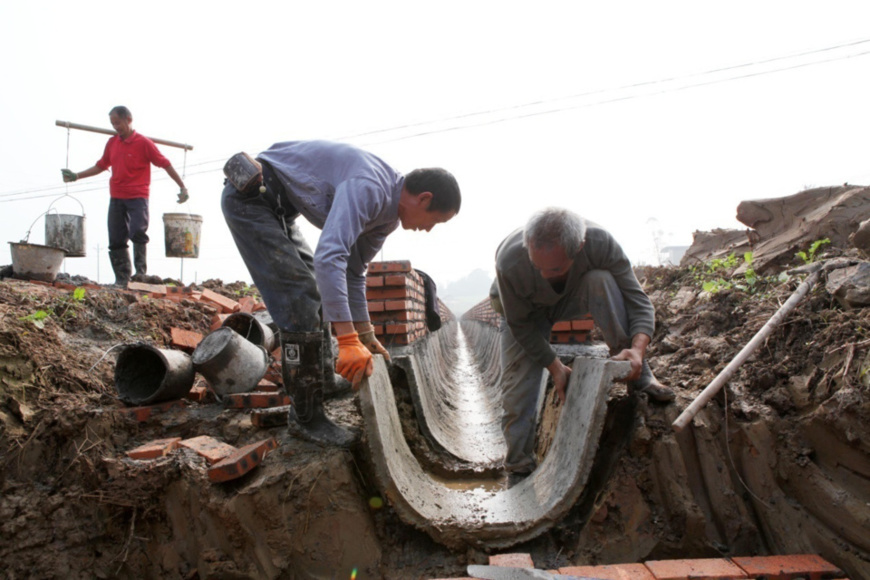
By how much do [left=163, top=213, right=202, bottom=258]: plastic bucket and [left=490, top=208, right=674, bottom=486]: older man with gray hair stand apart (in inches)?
157

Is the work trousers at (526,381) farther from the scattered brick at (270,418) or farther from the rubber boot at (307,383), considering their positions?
the scattered brick at (270,418)

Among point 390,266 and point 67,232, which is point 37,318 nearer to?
point 390,266

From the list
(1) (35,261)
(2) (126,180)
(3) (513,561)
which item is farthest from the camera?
(2) (126,180)

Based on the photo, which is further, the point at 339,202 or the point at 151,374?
the point at 151,374

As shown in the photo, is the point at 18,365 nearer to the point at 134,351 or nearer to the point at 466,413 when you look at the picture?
the point at 134,351

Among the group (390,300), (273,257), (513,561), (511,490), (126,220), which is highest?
(126,220)

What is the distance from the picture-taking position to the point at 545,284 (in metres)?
2.36

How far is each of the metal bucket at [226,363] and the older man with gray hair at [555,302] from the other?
151 cm

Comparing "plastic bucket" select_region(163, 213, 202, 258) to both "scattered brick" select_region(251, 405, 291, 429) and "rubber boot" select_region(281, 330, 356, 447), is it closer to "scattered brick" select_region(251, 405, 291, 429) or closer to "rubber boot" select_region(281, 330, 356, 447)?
"scattered brick" select_region(251, 405, 291, 429)

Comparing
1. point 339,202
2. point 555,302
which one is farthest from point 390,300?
point 339,202

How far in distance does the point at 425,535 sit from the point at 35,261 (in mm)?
4158

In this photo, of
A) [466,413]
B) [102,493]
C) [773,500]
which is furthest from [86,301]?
[773,500]

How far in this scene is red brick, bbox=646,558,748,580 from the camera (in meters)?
1.40

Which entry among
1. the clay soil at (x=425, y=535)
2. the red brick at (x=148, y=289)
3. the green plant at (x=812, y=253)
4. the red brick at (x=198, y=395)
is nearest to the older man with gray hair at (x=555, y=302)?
the clay soil at (x=425, y=535)
